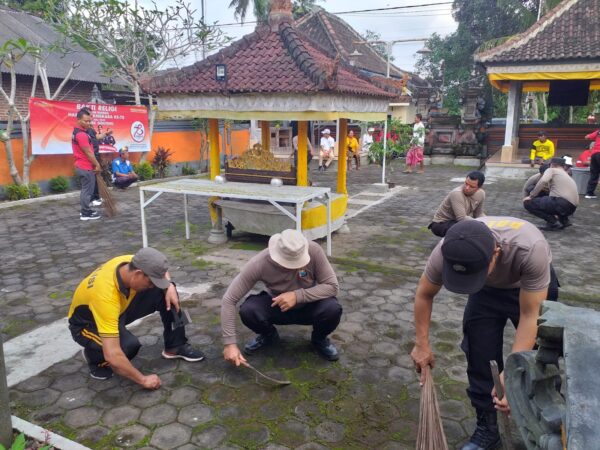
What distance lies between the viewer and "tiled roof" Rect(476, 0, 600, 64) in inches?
543

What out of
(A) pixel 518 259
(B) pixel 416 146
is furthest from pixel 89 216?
(B) pixel 416 146

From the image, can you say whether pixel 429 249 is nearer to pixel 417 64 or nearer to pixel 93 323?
pixel 93 323

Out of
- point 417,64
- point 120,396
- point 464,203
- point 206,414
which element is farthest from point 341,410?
point 417,64

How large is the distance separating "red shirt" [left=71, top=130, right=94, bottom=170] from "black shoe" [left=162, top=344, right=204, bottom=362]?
607 centimetres

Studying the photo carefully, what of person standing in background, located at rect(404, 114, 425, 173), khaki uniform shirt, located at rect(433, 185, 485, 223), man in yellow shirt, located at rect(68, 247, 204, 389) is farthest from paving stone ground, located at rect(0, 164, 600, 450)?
person standing in background, located at rect(404, 114, 425, 173)

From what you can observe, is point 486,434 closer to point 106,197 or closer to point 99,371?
point 99,371

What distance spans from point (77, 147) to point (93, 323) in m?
6.29

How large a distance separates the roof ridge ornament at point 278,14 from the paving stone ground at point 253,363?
330cm

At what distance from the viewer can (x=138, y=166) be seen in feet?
44.1

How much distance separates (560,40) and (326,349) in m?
15.0

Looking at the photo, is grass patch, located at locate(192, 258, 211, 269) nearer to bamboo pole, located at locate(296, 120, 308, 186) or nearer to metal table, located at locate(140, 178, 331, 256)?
metal table, located at locate(140, 178, 331, 256)

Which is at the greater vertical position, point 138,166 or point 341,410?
point 138,166

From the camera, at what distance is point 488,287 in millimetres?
2736

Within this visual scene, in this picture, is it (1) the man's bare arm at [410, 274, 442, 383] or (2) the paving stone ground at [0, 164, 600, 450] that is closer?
(1) the man's bare arm at [410, 274, 442, 383]
